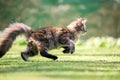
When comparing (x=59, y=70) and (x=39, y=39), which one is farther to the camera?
(x=39, y=39)

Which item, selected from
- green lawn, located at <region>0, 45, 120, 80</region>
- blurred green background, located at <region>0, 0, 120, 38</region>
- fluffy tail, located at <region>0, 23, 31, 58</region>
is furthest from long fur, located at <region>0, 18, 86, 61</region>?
blurred green background, located at <region>0, 0, 120, 38</region>

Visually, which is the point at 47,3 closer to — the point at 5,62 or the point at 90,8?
the point at 90,8

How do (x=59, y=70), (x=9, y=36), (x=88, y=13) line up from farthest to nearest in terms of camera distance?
(x=88, y=13) → (x=9, y=36) → (x=59, y=70)

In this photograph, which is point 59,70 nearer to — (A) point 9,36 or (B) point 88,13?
(A) point 9,36

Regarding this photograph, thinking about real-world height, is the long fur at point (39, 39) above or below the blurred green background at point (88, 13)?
below

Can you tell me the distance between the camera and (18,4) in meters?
15.6

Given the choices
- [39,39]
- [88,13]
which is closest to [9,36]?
[39,39]

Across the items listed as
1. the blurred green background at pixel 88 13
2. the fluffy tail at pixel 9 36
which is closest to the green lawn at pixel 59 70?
the fluffy tail at pixel 9 36

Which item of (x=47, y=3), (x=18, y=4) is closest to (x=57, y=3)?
(x=47, y=3)

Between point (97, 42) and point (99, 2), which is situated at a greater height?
point (99, 2)

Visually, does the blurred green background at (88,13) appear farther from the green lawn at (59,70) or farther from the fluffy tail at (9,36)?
the green lawn at (59,70)

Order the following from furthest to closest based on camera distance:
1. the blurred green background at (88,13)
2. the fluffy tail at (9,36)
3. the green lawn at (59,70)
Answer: the blurred green background at (88,13)
the fluffy tail at (9,36)
the green lawn at (59,70)

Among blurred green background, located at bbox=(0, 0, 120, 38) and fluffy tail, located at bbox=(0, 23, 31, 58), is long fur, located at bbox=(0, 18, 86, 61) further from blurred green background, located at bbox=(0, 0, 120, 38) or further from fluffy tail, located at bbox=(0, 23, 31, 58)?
blurred green background, located at bbox=(0, 0, 120, 38)

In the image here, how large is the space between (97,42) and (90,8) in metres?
9.11
